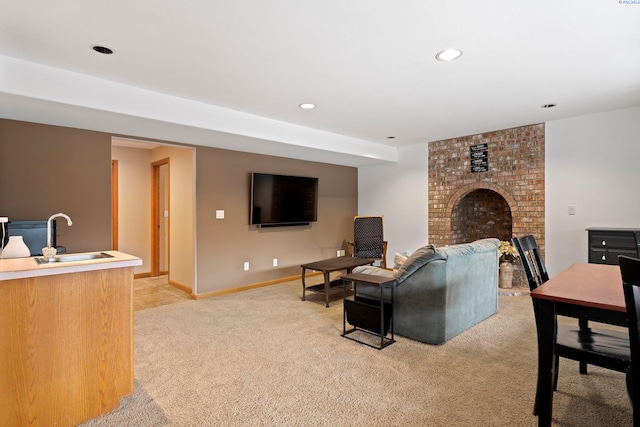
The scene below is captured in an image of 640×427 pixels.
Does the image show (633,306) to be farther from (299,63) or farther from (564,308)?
(299,63)

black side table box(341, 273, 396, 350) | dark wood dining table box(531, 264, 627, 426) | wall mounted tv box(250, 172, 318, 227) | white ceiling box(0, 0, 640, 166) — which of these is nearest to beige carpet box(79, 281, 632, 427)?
black side table box(341, 273, 396, 350)

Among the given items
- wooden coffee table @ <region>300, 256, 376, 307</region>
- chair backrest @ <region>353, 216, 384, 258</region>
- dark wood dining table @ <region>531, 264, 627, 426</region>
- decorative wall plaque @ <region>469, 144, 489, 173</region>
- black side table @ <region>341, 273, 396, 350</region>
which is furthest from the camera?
chair backrest @ <region>353, 216, 384, 258</region>

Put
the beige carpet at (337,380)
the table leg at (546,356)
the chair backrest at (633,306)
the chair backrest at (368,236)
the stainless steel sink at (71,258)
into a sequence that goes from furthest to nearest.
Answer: the chair backrest at (368,236) < the stainless steel sink at (71,258) < the beige carpet at (337,380) < the table leg at (546,356) < the chair backrest at (633,306)

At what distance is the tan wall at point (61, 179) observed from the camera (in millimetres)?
3418

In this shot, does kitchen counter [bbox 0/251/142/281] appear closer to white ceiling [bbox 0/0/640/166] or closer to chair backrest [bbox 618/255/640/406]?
white ceiling [bbox 0/0/640/166]

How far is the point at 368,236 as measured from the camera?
20.1ft

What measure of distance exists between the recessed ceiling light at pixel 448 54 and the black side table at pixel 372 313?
1.90m

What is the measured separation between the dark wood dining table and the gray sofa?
1.13m

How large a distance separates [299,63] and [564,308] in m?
2.45

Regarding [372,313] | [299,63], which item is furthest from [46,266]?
[372,313]

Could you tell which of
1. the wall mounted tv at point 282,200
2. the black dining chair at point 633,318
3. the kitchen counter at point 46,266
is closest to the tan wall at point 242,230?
the wall mounted tv at point 282,200

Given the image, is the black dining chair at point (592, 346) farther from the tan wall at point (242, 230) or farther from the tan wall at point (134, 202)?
the tan wall at point (134, 202)

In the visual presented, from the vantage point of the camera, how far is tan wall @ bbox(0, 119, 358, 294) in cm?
350

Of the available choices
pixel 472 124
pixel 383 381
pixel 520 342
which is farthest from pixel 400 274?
pixel 472 124
